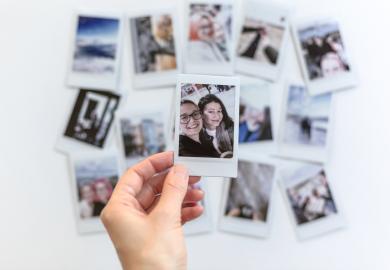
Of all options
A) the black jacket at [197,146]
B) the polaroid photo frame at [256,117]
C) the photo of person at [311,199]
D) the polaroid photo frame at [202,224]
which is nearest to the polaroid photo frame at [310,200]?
the photo of person at [311,199]

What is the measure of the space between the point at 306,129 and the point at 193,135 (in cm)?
52

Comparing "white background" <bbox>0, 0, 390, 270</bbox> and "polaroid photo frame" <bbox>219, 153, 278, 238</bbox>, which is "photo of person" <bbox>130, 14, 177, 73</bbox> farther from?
"polaroid photo frame" <bbox>219, 153, 278, 238</bbox>

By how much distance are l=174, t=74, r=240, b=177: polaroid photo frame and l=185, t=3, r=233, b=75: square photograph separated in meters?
0.39

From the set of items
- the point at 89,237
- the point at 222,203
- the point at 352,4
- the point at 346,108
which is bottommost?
the point at 89,237

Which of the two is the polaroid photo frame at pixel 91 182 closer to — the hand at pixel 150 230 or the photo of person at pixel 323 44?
the hand at pixel 150 230

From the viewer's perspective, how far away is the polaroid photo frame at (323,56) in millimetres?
1231

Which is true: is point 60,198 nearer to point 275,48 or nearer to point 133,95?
point 133,95

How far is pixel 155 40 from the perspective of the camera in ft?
4.03

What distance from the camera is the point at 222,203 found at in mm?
1228

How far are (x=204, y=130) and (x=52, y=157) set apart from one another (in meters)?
0.59

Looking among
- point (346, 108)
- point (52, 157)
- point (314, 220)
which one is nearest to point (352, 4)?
point (346, 108)

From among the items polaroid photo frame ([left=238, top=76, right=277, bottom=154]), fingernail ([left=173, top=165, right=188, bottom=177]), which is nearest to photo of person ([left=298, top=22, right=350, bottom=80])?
polaroid photo frame ([left=238, top=76, right=277, bottom=154])

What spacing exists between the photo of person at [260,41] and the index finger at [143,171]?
50cm

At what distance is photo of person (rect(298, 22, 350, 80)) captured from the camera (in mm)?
1233
